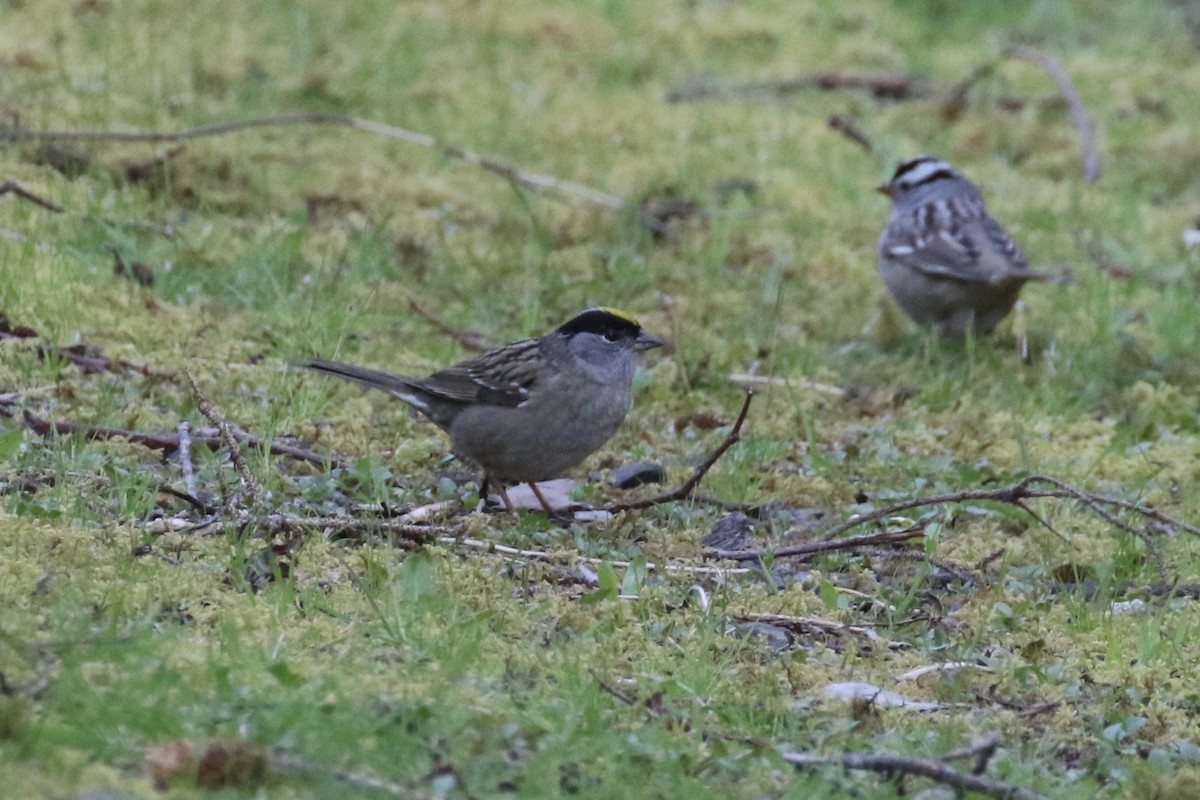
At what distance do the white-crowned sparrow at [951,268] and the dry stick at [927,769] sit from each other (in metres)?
4.46

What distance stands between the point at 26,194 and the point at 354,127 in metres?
2.44

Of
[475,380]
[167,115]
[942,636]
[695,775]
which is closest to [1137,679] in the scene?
[942,636]

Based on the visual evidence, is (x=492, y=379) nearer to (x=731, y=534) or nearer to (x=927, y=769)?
(x=731, y=534)

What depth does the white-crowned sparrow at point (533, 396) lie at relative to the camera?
573 centimetres

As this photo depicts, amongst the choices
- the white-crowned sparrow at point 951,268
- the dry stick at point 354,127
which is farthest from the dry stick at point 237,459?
the white-crowned sparrow at point 951,268

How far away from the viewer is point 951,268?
26.8 ft

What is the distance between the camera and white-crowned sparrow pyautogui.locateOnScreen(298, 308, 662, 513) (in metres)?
5.73

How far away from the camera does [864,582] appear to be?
527 cm

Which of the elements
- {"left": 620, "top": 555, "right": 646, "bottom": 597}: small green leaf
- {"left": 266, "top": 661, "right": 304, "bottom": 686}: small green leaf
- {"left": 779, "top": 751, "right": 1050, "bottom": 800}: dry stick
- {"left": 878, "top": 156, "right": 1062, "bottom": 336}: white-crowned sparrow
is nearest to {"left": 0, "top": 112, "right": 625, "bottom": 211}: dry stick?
{"left": 878, "top": 156, "right": 1062, "bottom": 336}: white-crowned sparrow

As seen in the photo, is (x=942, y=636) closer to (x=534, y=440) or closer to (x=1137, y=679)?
(x=1137, y=679)

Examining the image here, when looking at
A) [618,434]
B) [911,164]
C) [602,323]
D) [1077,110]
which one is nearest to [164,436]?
[602,323]

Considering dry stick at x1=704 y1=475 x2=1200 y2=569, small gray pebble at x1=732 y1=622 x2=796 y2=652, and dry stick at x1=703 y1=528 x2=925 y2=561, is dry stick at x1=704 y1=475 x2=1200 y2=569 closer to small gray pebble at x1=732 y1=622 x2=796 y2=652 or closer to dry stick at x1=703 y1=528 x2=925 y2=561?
dry stick at x1=703 y1=528 x2=925 y2=561

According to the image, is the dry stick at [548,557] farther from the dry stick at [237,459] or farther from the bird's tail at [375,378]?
the bird's tail at [375,378]

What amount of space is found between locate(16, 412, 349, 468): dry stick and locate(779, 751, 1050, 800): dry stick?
2293 mm
